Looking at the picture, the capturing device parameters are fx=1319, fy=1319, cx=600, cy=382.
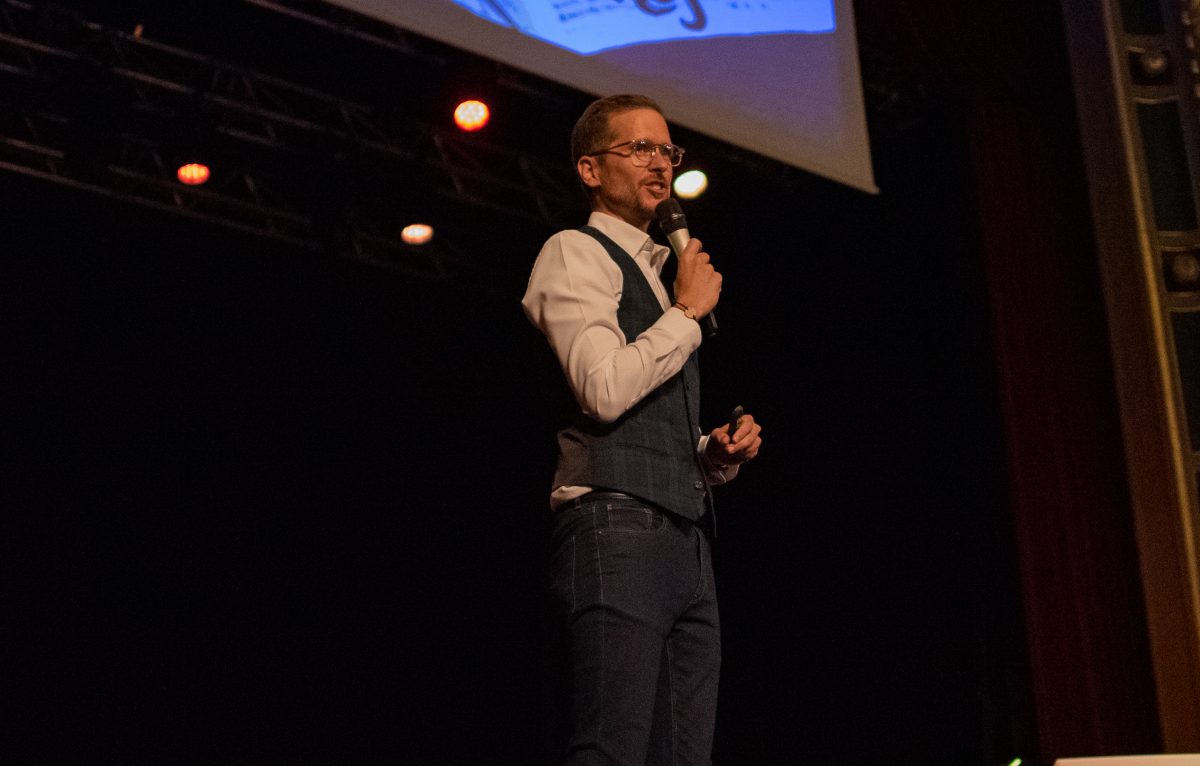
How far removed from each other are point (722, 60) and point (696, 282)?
2.08 metres

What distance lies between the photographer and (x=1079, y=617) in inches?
158

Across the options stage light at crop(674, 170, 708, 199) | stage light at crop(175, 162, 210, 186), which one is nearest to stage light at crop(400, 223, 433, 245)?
stage light at crop(175, 162, 210, 186)

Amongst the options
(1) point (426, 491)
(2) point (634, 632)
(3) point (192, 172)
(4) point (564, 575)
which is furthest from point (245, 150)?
(2) point (634, 632)

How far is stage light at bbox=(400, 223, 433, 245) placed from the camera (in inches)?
216

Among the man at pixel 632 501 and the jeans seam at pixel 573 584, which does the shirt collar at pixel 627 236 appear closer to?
the man at pixel 632 501

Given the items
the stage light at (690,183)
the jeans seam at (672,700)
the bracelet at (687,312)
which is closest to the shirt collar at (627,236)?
the bracelet at (687,312)

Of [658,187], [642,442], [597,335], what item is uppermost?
[658,187]

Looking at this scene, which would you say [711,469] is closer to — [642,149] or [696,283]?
[696,283]

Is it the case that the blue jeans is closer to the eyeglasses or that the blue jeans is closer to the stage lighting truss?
the eyeglasses

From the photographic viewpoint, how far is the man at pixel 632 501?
149 centimetres

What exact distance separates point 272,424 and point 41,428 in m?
0.89

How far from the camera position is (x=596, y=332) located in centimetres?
157

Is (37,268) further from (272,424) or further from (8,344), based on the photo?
(272,424)

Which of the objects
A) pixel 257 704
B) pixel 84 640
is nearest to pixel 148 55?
pixel 84 640
